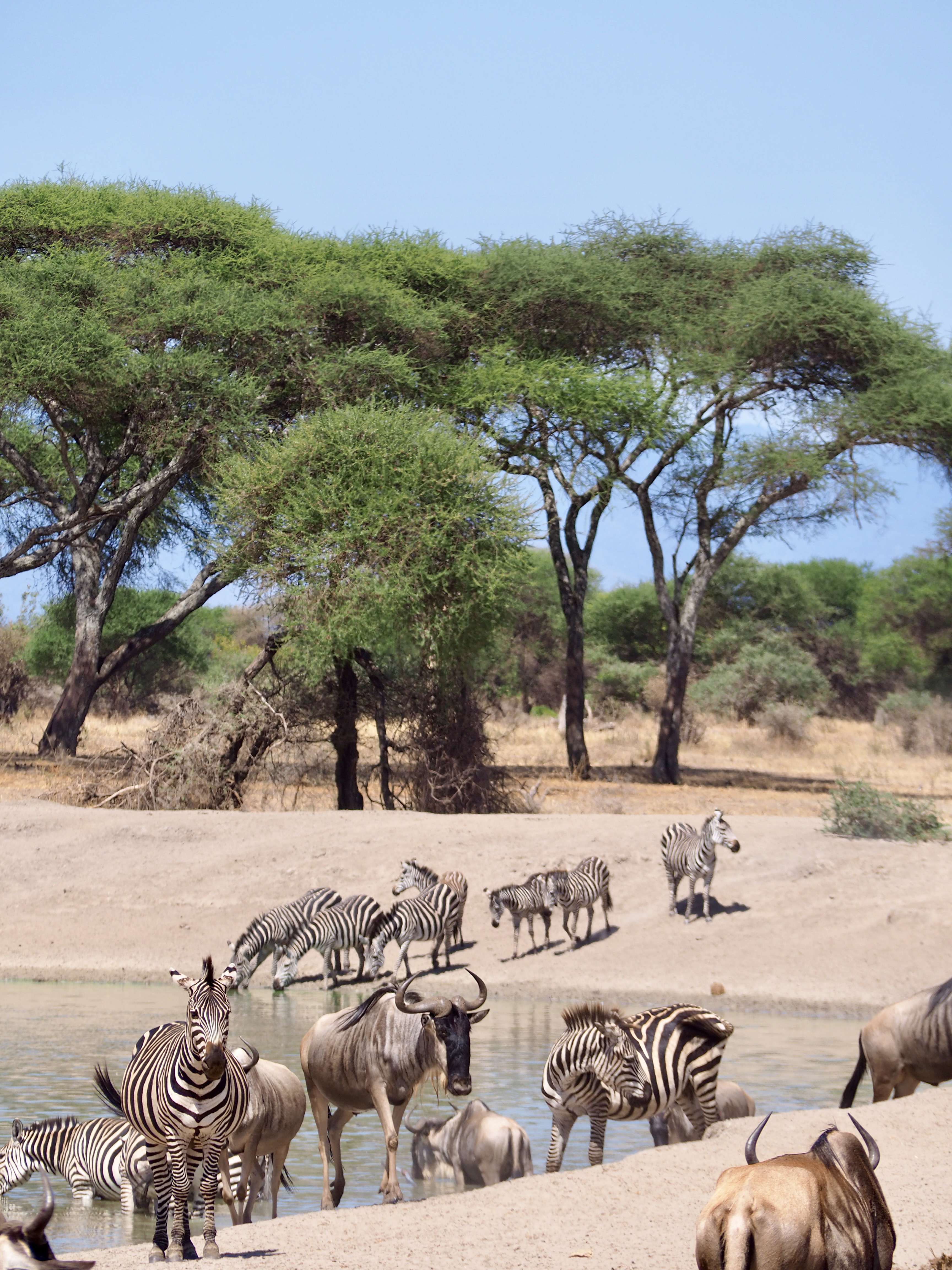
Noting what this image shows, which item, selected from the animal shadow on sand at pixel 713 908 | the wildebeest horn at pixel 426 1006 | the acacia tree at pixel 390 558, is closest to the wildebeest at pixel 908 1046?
the wildebeest horn at pixel 426 1006

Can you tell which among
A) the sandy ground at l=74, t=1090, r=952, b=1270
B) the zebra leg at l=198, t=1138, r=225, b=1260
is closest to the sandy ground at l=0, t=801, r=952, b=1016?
the sandy ground at l=74, t=1090, r=952, b=1270

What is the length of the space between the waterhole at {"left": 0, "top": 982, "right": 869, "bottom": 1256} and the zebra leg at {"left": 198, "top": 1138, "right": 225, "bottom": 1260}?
1416 mm

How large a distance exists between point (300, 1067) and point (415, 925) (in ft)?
14.9

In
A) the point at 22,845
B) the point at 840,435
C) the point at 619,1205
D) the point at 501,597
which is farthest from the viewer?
the point at 840,435

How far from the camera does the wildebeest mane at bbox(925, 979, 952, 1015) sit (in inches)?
388

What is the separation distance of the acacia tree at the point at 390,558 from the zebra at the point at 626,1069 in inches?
595

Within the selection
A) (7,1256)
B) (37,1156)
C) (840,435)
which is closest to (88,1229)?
(37,1156)

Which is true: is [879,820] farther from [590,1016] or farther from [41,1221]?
[41,1221]

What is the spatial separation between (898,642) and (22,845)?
41166mm

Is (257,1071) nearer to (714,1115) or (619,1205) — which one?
(619,1205)

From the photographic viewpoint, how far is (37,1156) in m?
8.78

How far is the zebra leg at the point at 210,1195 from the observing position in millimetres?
6441

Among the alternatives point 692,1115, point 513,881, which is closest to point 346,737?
point 513,881

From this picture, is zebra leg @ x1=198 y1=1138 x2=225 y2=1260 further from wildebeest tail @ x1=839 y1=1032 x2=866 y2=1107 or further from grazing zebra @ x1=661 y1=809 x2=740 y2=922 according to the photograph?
grazing zebra @ x1=661 y1=809 x2=740 y2=922
